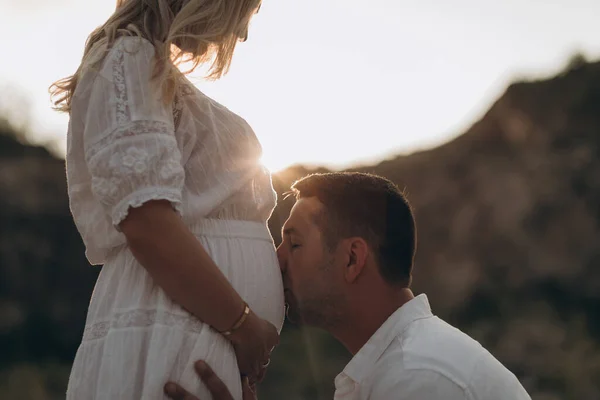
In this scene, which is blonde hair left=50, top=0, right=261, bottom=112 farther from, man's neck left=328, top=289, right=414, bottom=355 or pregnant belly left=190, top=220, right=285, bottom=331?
man's neck left=328, top=289, right=414, bottom=355

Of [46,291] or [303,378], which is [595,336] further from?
[46,291]

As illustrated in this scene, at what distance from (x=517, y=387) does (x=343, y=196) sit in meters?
0.81

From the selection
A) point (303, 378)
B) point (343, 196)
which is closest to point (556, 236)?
point (303, 378)

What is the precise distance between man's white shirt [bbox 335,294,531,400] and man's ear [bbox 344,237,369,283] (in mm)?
208

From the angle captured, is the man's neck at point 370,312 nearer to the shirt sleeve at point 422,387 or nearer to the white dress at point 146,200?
the white dress at point 146,200

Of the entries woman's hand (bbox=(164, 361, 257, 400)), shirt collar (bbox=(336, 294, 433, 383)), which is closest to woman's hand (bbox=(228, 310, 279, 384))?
woman's hand (bbox=(164, 361, 257, 400))

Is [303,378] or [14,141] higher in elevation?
[14,141]

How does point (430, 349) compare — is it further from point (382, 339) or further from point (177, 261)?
point (177, 261)

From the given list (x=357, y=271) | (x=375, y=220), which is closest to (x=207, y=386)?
(x=357, y=271)

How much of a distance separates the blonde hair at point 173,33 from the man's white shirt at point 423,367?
93cm

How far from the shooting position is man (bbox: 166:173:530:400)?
100 inches

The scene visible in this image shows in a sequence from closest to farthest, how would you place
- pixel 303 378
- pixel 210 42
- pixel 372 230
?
pixel 210 42, pixel 372 230, pixel 303 378

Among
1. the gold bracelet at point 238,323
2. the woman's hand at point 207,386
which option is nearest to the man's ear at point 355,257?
the gold bracelet at point 238,323

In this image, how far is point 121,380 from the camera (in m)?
2.31
